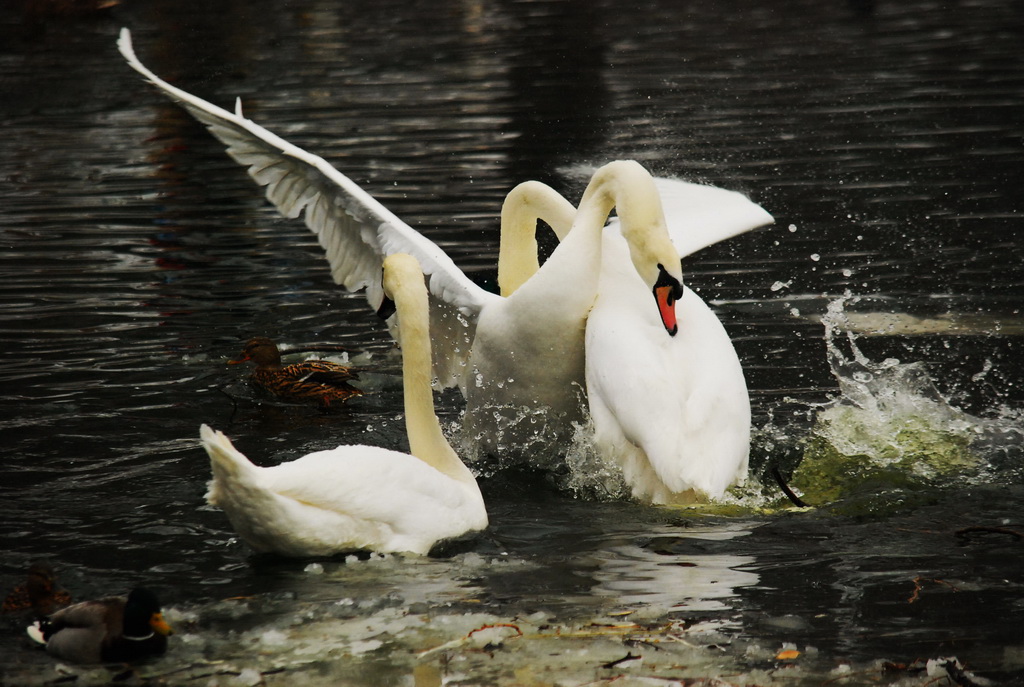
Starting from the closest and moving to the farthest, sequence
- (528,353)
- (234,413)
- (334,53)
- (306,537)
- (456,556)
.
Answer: (306,537) < (456,556) < (528,353) < (234,413) < (334,53)

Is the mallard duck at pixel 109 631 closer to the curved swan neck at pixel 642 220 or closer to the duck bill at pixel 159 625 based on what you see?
the duck bill at pixel 159 625

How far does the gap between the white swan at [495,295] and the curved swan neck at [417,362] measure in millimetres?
753

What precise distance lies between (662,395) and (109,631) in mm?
2409

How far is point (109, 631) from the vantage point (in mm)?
4414

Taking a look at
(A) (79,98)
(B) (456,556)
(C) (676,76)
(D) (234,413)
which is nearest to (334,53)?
(A) (79,98)

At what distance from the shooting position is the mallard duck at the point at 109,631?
4387 mm

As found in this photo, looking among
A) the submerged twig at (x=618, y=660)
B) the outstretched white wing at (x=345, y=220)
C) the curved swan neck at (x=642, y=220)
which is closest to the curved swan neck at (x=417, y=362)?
the curved swan neck at (x=642, y=220)

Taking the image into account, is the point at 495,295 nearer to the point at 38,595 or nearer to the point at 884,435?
the point at 884,435

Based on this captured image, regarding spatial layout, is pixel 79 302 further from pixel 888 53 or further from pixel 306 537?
pixel 888 53

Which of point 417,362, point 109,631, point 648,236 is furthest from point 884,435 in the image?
point 109,631

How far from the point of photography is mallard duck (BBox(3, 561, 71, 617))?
4.81m

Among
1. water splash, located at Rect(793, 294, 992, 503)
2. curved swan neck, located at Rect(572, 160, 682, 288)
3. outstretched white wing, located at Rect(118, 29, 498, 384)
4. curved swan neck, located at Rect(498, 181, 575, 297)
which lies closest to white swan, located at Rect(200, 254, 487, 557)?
curved swan neck, located at Rect(572, 160, 682, 288)

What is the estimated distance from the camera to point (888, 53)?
65.0 feet

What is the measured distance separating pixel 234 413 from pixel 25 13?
79.9 ft
